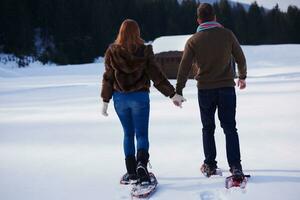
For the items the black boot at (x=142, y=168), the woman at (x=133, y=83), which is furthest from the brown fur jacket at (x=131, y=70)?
the black boot at (x=142, y=168)

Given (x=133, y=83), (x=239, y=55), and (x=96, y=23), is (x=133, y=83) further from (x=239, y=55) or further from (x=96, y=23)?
(x=96, y=23)

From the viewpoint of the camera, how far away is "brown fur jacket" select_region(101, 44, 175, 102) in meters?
4.43

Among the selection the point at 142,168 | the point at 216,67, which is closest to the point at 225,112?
the point at 216,67

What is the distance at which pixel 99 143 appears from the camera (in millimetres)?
6988

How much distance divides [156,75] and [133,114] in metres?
0.47

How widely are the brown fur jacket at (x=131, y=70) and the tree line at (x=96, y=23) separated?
1934 inches

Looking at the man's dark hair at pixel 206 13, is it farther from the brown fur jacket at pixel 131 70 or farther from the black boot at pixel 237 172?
the black boot at pixel 237 172

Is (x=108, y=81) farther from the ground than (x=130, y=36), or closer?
closer

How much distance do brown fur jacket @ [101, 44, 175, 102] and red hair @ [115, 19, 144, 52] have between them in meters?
0.05

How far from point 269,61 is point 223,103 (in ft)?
116

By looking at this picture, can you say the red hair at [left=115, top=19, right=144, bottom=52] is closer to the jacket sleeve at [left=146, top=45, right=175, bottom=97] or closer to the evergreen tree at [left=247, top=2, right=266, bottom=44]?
the jacket sleeve at [left=146, top=45, right=175, bottom=97]

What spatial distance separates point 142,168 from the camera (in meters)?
4.49

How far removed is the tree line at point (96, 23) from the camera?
5571 cm

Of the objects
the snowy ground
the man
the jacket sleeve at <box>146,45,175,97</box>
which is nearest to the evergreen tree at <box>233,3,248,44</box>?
the snowy ground
